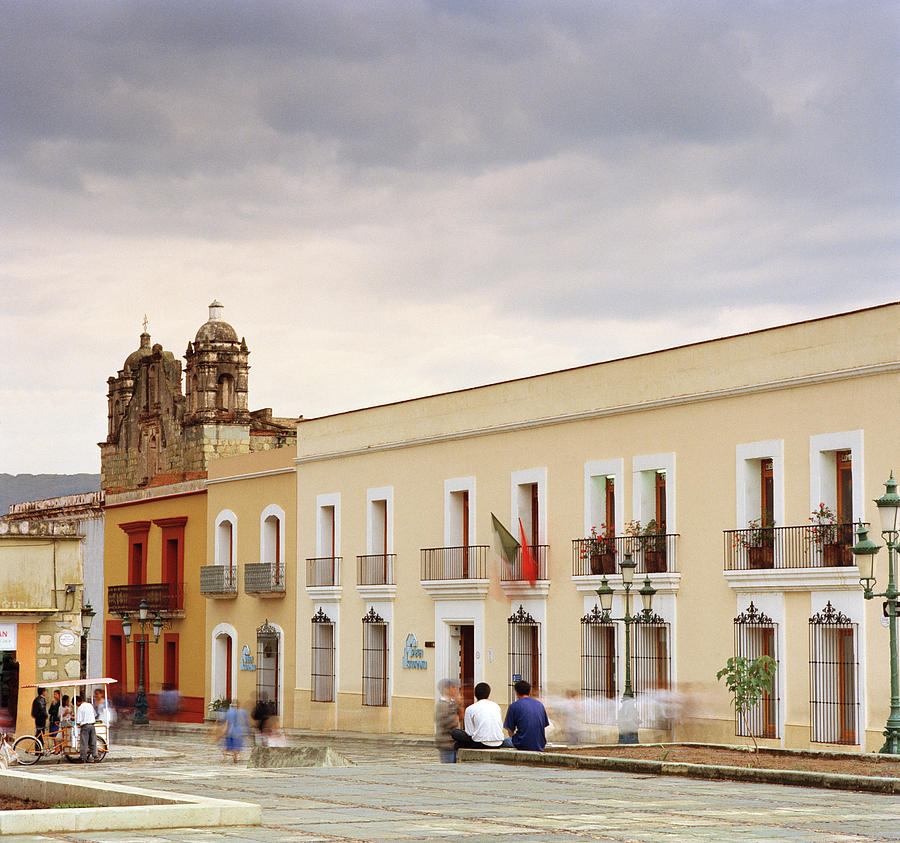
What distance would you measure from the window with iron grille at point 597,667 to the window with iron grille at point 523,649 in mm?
1509

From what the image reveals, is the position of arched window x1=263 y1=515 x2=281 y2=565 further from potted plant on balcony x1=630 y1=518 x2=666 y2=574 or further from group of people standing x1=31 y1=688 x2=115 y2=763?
potted plant on balcony x1=630 y1=518 x2=666 y2=574

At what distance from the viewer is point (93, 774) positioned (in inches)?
703

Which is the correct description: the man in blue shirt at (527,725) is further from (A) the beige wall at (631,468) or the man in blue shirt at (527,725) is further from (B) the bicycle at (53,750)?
(B) the bicycle at (53,750)

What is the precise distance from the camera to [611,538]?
2809cm

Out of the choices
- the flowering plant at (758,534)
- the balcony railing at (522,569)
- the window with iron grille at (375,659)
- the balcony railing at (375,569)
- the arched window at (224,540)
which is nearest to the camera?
the flowering plant at (758,534)

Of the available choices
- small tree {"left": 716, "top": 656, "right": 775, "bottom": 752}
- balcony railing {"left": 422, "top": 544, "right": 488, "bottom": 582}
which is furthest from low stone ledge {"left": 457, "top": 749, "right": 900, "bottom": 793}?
balcony railing {"left": 422, "top": 544, "right": 488, "bottom": 582}

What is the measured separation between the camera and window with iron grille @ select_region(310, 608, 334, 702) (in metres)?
36.0

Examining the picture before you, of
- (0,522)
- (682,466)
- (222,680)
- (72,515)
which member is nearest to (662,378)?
(682,466)

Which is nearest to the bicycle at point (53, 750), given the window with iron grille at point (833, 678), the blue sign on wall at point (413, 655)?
the blue sign on wall at point (413, 655)

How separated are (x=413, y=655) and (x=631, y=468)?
761cm

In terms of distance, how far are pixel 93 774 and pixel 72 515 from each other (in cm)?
3123

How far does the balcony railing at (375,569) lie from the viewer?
3397 cm

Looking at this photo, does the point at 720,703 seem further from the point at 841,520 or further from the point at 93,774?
the point at 93,774

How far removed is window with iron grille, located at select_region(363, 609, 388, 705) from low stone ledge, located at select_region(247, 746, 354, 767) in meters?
15.2
